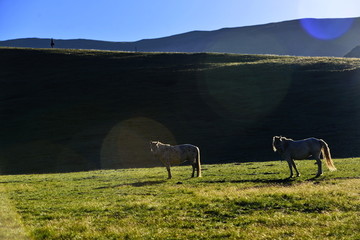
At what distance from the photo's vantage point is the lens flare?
53719mm

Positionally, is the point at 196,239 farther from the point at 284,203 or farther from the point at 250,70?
the point at 250,70

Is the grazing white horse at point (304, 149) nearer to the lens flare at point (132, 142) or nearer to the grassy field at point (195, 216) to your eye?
the grassy field at point (195, 216)

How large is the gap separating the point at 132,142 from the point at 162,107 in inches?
809

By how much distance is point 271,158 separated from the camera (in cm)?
4928

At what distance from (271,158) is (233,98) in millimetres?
37232

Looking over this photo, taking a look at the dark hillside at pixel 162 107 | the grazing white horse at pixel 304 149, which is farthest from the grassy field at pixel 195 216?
the dark hillside at pixel 162 107

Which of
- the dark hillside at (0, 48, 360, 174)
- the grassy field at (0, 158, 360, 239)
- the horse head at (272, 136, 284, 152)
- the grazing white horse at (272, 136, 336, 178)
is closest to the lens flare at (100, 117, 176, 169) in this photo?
the dark hillside at (0, 48, 360, 174)

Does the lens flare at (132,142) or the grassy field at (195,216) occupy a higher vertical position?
the grassy field at (195,216)

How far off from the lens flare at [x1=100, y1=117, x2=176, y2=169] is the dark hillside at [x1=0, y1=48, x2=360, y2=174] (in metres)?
0.19

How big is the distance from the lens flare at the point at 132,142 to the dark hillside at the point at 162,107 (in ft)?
0.62

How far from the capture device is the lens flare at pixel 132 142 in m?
53.7

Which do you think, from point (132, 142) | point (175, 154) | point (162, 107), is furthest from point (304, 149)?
point (162, 107)

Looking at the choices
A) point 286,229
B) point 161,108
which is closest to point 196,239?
point 286,229

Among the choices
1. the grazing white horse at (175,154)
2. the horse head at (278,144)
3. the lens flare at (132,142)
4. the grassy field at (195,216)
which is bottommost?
the lens flare at (132,142)
